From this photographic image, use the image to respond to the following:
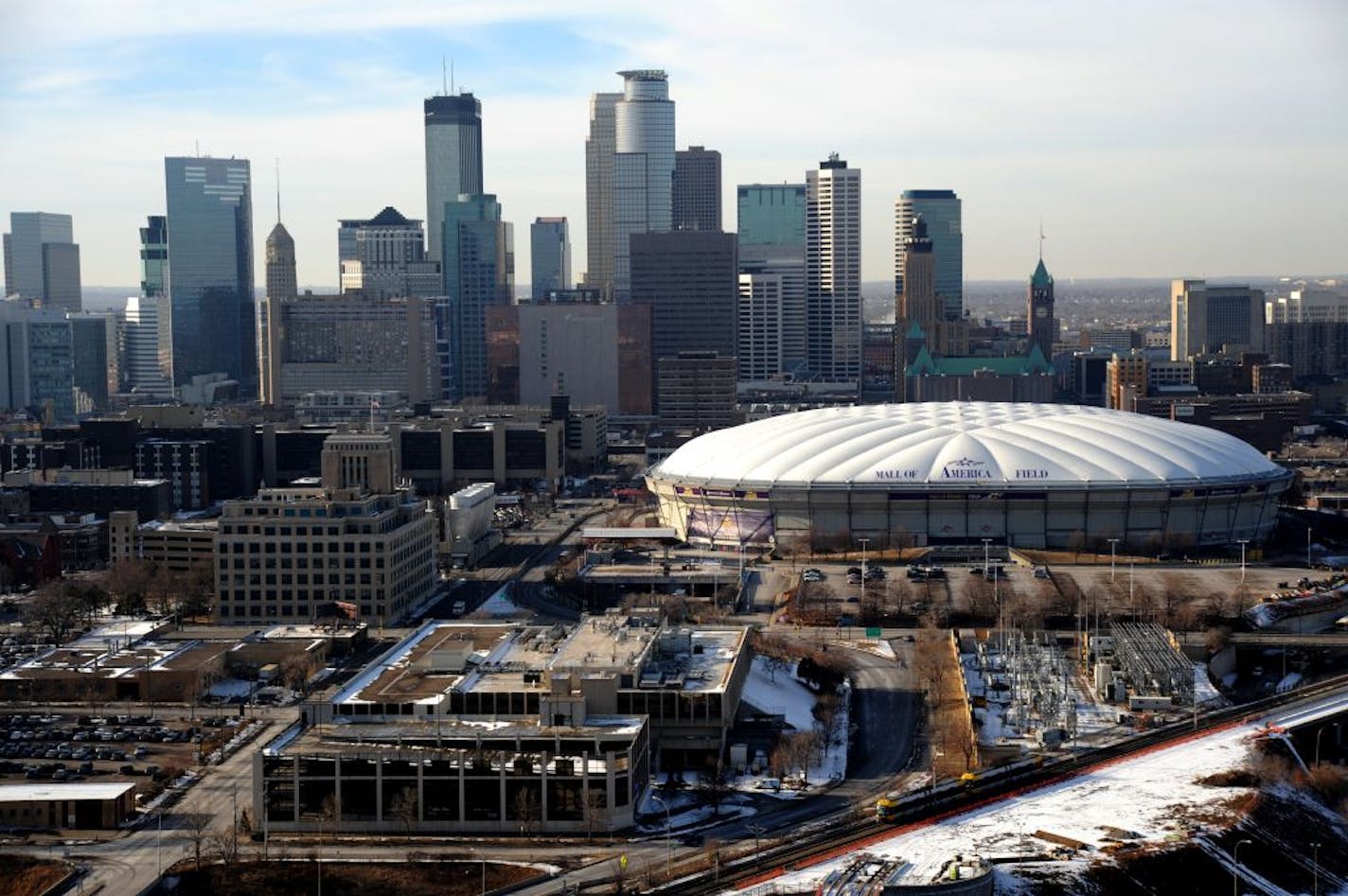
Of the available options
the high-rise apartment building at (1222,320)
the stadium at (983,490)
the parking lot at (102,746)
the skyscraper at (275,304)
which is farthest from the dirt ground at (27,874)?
the high-rise apartment building at (1222,320)

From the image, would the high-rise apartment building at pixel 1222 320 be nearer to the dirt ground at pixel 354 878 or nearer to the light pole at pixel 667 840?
the light pole at pixel 667 840

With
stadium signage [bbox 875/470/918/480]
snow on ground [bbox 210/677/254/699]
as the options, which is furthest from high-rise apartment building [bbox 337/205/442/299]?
snow on ground [bbox 210/677/254/699]

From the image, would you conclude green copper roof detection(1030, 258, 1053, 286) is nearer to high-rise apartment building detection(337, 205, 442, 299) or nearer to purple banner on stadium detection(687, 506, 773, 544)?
high-rise apartment building detection(337, 205, 442, 299)

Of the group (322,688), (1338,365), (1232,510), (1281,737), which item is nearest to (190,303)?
(1338,365)

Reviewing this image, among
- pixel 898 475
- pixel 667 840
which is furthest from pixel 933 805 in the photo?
pixel 898 475

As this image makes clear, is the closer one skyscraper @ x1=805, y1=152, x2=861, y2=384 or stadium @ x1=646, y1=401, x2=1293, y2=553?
stadium @ x1=646, y1=401, x2=1293, y2=553

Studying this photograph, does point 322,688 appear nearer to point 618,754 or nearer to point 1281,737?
point 618,754
